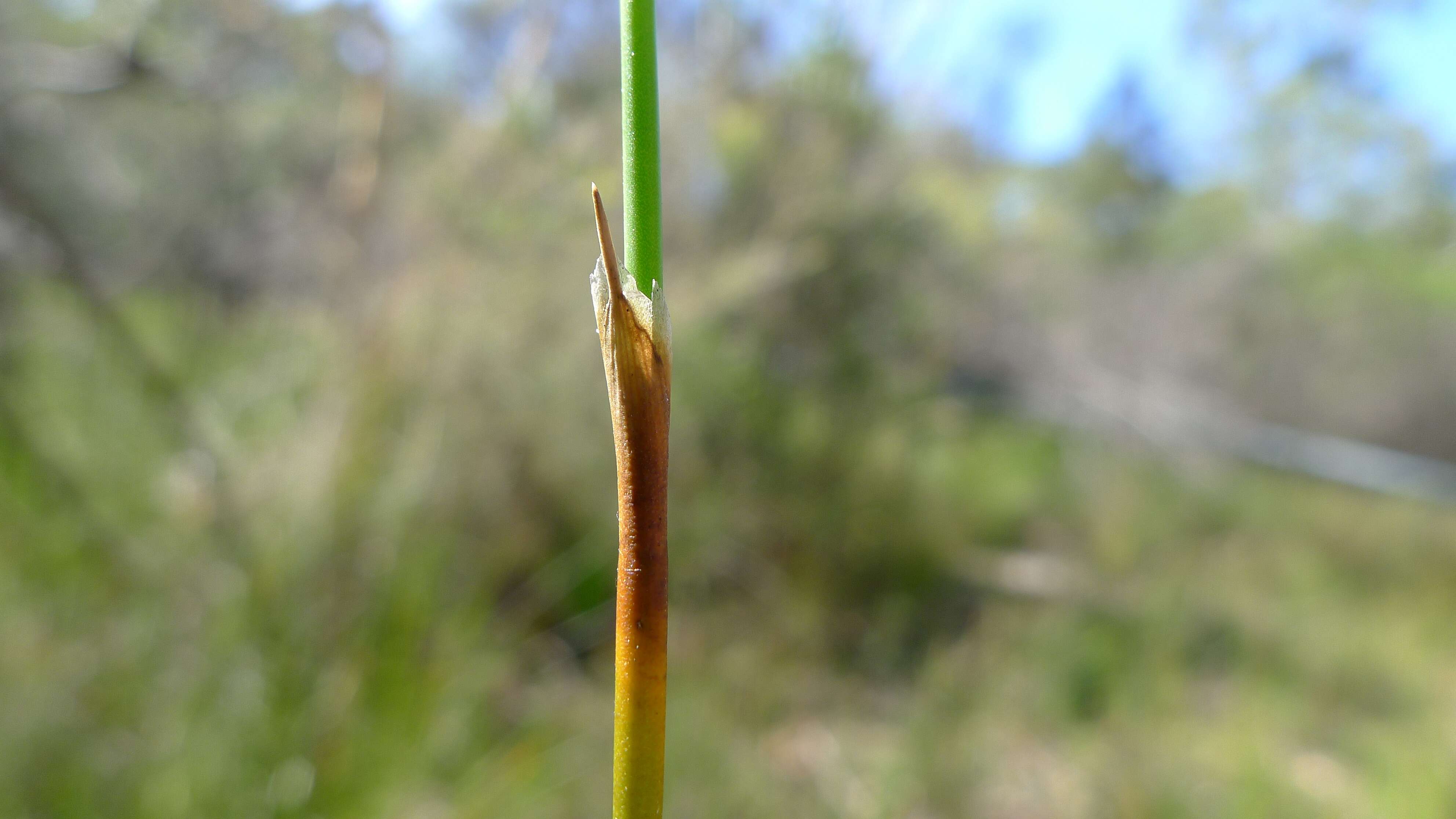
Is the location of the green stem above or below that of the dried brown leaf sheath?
above

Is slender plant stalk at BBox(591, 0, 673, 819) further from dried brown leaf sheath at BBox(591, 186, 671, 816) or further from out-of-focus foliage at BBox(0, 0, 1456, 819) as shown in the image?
out-of-focus foliage at BBox(0, 0, 1456, 819)

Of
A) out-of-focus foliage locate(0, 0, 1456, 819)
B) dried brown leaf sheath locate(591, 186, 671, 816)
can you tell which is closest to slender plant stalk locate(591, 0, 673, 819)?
dried brown leaf sheath locate(591, 186, 671, 816)

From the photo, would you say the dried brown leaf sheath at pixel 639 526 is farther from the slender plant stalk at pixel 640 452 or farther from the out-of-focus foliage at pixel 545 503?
the out-of-focus foliage at pixel 545 503

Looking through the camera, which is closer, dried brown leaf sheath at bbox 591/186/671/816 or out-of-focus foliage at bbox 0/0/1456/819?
dried brown leaf sheath at bbox 591/186/671/816

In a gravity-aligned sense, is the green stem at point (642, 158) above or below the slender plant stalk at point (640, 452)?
above

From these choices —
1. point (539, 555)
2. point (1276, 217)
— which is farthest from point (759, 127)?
point (1276, 217)

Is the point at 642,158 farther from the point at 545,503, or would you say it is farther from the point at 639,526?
the point at 545,503

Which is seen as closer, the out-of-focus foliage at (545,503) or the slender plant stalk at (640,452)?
the slender plant stalk at (640,452)

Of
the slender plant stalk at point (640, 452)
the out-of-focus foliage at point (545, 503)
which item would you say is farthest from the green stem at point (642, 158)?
the out-of-focus foliage at point (545, 503)
